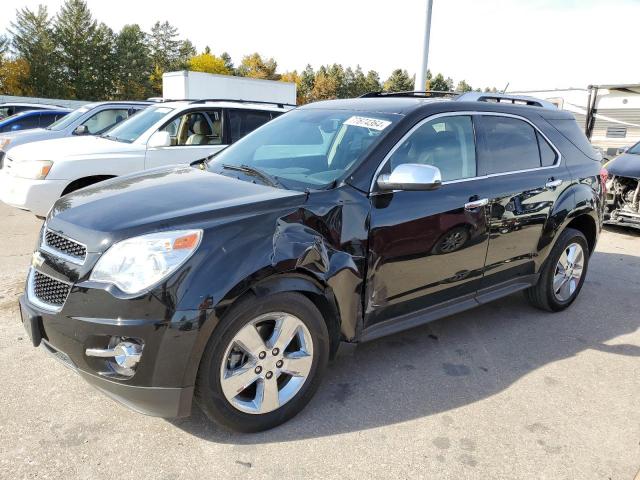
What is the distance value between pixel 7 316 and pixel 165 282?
100 inches

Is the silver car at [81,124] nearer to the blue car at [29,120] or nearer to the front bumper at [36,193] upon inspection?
the blue car at [29,120]

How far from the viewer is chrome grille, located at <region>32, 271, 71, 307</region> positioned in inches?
97.3

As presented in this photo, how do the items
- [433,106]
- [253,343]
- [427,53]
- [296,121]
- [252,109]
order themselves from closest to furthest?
[253,343], [433,106], [296,121], [252,109], [427,53]

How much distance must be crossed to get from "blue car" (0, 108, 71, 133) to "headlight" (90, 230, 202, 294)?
40.9ft

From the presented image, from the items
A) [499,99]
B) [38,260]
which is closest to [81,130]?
[38,260]

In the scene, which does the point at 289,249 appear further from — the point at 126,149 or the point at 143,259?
the point at 126,149

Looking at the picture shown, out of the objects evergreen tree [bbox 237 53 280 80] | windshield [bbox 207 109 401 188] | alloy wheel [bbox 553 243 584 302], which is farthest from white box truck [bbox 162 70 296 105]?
evergreen tree [bbox 237 53 280 80]

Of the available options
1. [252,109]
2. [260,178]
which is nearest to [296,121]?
[260,178]

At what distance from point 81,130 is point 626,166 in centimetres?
984

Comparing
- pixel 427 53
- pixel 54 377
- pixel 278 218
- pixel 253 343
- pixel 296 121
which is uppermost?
pixel 427 53

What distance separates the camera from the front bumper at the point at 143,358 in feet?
7.52

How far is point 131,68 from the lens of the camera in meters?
69.0

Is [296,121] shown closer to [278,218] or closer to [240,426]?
[278,218]

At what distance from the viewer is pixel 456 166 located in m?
3.59
